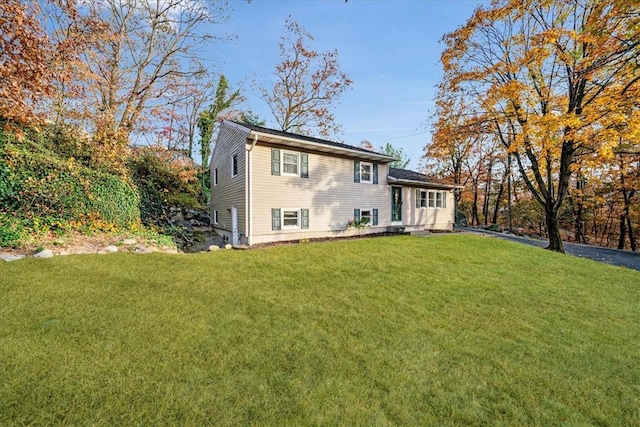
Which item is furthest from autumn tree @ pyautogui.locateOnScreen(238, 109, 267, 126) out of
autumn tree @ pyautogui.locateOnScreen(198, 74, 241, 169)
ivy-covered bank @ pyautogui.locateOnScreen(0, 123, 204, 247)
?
ivy-covered bank @ pyautogui.locateOnScreen(0, 123, 204, 247)

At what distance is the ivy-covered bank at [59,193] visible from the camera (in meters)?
7.06

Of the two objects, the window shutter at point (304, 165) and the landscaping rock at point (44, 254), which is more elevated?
the window shutter at point (304, 165)

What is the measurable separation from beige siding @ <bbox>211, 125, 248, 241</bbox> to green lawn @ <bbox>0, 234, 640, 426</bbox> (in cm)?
471

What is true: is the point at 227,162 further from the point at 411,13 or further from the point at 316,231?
the point at 411,13

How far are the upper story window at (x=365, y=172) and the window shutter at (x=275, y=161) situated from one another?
4.06 metres

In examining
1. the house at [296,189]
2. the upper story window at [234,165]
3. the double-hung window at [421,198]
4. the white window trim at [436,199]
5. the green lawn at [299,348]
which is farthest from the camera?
the white window trim at [436,199]

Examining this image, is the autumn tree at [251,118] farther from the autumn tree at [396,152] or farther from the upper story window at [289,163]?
the autumn tree at [396,152]

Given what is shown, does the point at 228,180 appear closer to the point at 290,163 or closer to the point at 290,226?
the point at 290,163

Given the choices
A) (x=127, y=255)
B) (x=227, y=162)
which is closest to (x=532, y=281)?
(x=127, y=255)

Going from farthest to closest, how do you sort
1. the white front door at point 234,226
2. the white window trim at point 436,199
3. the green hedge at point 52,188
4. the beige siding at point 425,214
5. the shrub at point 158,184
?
1. the white window trim at point 436,199
2. the beige siding at point 425,214
3. the shrub at point 158,184
4. the white front door at point 234,226
5. the green hedge at point 52,188

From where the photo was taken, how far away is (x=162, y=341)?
10.6 feet

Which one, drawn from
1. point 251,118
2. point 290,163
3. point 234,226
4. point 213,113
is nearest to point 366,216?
point 290,163

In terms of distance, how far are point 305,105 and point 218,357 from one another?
68.2ft

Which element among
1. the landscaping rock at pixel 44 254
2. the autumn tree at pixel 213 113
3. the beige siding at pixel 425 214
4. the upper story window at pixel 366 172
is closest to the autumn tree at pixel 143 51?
the autumn tree at pixel 213 113
